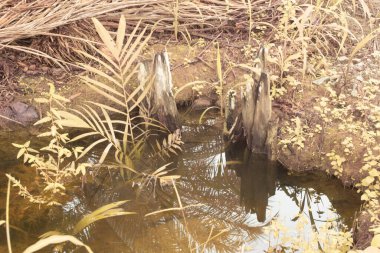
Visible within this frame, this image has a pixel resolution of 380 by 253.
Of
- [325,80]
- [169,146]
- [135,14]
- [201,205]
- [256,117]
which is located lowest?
[201,205]

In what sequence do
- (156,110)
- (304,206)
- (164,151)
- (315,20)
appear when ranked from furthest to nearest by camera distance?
(315,20)
(156,110)
(164,151)
(304,206)

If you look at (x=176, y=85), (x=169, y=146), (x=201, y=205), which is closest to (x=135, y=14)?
(x=176, y=85)

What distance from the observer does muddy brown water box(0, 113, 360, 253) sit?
2.55m

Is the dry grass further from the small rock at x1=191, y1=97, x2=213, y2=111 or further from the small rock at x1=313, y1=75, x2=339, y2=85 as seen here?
the small rock at x1=313, y1=75, x2=339, y2=85

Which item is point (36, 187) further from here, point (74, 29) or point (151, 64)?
point (74, 29)

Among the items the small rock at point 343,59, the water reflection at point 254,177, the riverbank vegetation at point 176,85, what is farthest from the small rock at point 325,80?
the water reflection at point 254,177

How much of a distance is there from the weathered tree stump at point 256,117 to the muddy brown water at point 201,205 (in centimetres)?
9

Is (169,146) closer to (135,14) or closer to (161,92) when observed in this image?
(161,92)

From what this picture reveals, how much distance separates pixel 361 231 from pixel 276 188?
0.62m

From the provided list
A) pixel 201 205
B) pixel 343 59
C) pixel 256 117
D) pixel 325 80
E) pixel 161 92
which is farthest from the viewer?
pixel 343 59

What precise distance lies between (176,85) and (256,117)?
0.77 m

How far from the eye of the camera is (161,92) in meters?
3.22

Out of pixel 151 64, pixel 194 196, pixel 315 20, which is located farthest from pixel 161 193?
pixel 315 20

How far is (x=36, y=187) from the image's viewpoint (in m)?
2.88
